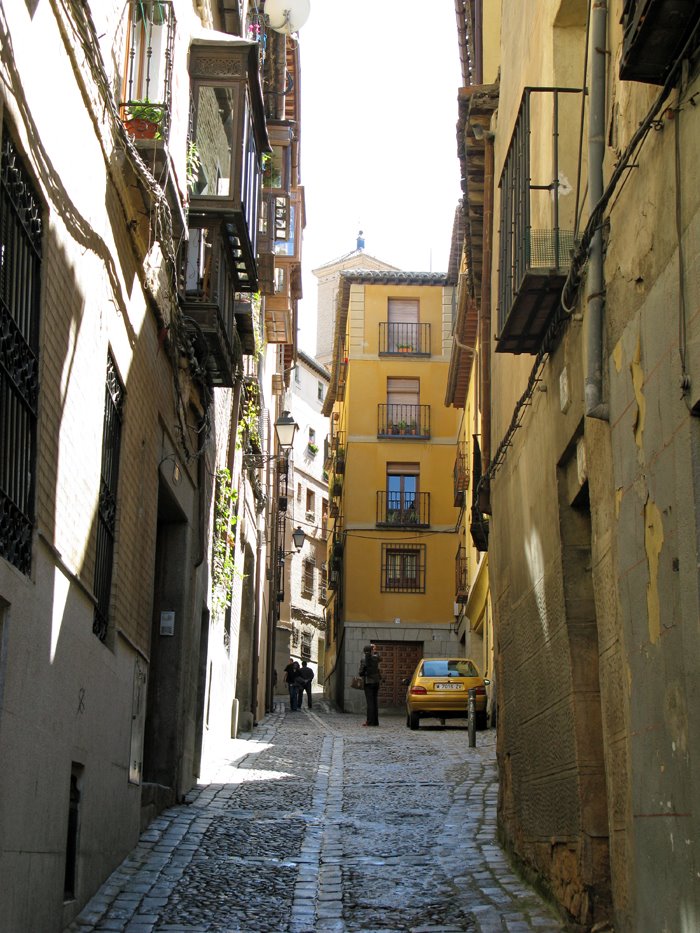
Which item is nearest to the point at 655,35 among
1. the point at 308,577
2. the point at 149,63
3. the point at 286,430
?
the point at 149,63

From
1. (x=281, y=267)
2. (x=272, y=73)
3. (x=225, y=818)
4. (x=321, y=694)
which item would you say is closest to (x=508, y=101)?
(x=225, y=818)

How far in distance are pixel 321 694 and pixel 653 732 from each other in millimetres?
48827

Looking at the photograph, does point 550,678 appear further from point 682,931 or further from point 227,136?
point 227,136

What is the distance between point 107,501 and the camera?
9.12 meters

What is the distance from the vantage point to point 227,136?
47.9 feet

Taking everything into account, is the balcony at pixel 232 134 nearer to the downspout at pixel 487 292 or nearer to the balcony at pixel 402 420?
the downspout at pixel 487 292

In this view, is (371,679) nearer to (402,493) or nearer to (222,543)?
(222,543)

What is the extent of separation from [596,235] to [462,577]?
28.1 meters

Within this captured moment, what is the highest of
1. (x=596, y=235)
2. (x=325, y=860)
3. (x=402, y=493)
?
(x=402, y=493)

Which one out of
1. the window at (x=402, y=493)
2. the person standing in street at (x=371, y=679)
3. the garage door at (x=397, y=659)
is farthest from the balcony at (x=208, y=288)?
the window at (x=402, y=493)

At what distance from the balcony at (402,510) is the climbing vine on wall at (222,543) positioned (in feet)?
71.9

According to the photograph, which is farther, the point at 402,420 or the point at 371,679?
the point at 402,420

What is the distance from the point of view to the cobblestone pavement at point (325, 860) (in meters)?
7.90

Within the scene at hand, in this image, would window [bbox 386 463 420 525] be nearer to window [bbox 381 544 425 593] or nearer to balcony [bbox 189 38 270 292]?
window [bbox 381 544 425 593]
